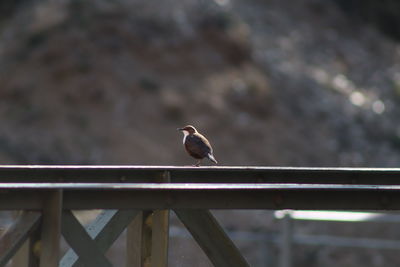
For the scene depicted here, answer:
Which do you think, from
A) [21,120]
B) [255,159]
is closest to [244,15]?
[255,159]

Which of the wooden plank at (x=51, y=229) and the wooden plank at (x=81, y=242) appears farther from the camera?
the wooden plank at (x=81, y=242)

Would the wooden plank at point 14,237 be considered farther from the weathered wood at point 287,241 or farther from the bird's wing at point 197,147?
the weathered wood at point 287,241

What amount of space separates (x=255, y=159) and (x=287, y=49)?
8.03 m

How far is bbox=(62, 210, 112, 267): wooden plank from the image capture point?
16.4 ft

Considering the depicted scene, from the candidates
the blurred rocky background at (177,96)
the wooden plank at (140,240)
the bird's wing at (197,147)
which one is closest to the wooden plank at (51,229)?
the wooden plank at (140,240)

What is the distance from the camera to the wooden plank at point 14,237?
4.62 m

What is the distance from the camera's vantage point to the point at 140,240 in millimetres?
5871

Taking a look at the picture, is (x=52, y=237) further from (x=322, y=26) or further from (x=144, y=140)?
(x=322, y=26)

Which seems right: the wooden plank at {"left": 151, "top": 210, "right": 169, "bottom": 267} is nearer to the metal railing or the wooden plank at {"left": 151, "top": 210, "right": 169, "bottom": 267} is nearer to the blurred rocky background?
the metal railing

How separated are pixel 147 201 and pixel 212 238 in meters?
0.64

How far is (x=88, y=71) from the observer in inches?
1236

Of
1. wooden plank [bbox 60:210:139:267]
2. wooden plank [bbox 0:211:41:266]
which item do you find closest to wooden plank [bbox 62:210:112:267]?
wooden plank [bbox 0:211:41:266]

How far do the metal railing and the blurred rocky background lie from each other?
19.4 metres

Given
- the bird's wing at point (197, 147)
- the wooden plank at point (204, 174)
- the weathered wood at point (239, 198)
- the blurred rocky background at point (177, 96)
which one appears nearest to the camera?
the weathered wood at point (239, 198)
